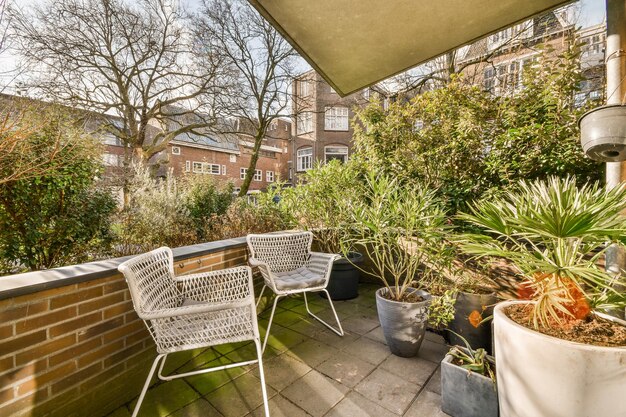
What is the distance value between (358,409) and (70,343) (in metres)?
1.75

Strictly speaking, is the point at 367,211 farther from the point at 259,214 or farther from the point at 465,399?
the point at 259,214

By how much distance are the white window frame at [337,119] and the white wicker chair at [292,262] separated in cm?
1623

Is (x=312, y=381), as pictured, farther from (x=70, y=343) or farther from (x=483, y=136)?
(x=483, y=136)

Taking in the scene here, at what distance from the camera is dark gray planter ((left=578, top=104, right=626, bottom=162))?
1.49m

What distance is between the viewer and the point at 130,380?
1834 mm

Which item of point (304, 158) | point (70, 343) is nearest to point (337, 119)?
point (304, 158)

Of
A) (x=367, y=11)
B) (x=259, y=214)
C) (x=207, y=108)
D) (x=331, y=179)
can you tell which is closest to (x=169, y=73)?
(x=207, y=108)

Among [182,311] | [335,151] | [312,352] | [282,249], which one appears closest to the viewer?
[182,311]

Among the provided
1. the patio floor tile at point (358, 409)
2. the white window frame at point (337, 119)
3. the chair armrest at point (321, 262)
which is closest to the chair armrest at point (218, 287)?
the chair armrest at point (321, 262)

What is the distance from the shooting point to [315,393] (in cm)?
185

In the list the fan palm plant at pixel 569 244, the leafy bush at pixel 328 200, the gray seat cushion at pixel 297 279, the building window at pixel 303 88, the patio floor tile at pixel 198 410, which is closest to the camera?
the fan palm plant at pixel 569 244

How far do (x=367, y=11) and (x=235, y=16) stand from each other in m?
8.52

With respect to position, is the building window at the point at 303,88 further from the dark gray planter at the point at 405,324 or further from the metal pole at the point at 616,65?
the dark gray planter at the point at 405,324

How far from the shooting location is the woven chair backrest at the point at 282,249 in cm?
284
